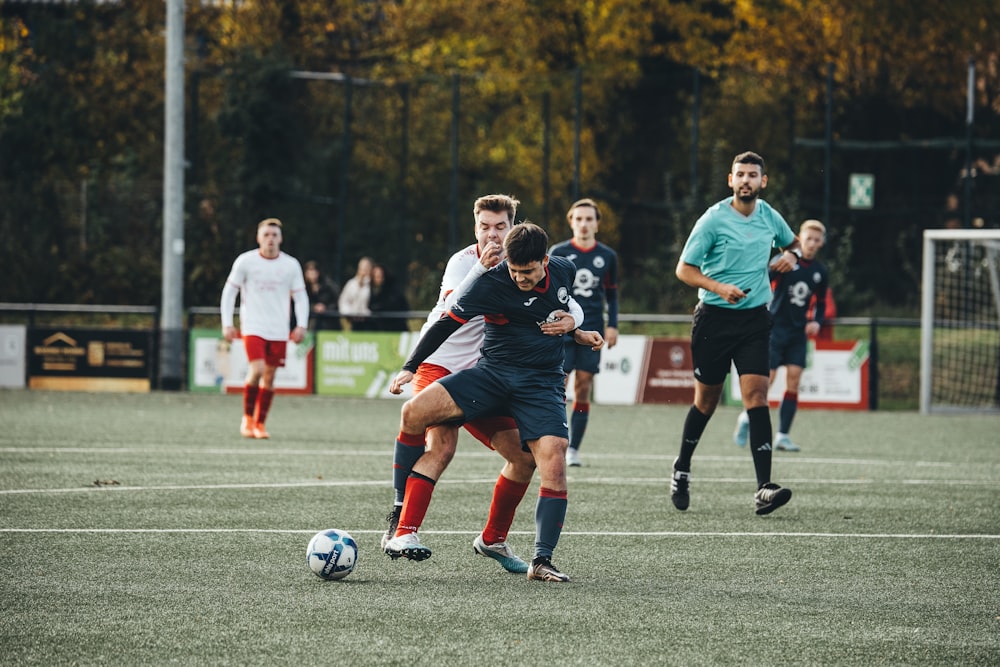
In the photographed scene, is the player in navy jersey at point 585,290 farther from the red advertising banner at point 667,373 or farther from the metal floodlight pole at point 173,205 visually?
the metal floodlight pole at point 173,205

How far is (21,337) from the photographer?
21.8 m

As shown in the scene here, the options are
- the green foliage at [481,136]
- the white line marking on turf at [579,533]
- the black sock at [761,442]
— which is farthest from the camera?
the green foliage at [481,136]

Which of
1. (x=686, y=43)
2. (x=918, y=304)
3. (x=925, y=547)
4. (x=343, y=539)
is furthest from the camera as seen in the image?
(x=686, y=43)

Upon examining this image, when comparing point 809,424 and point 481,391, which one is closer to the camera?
point 481,391

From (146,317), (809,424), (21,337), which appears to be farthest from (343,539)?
(146,317)

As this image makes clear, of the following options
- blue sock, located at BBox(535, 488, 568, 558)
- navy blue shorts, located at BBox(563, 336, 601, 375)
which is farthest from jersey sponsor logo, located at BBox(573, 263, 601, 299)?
blue sock, located at BBox(535, 488, 568, 558)

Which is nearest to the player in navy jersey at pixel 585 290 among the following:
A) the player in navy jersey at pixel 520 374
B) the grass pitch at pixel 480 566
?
the grass pitch at pixel 480 566

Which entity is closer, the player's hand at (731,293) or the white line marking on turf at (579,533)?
the white line marking on turf at (579,533)

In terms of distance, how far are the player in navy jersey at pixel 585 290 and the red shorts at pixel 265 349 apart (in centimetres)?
344

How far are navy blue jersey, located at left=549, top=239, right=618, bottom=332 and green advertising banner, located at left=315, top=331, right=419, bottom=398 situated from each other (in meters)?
8.88

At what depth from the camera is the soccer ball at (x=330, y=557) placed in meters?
6.45

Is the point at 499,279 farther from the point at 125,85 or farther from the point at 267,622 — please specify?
the point at 125,85

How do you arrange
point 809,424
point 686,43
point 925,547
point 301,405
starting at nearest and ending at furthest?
point 925,547, point 809,424, point 301,405, point 686,43

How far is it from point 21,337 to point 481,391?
16.5 metres
